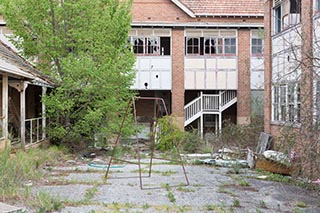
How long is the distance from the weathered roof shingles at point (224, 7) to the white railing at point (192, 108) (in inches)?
209

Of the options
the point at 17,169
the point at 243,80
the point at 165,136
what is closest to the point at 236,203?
the point at 17,169

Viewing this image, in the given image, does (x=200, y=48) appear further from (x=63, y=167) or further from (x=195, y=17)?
(x=63, y=167)

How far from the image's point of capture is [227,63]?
86.9ft

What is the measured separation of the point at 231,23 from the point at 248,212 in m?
19.5

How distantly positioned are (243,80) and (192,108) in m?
3.56

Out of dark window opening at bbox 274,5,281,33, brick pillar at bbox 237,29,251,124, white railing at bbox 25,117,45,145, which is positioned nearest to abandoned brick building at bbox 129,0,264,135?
brick pillar at bbox 237,29,251,124

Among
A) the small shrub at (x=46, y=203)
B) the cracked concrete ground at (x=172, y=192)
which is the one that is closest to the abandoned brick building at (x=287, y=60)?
the cracked concrete ground at (x=172, y=192)

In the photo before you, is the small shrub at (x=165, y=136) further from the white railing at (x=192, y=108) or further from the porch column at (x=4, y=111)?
the porch column at (x=4, y=111)

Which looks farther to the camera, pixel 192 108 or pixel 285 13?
pixel 192 108

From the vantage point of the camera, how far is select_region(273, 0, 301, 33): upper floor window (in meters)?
15.0

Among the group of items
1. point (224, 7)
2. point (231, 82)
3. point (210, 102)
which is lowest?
point (210, 102)

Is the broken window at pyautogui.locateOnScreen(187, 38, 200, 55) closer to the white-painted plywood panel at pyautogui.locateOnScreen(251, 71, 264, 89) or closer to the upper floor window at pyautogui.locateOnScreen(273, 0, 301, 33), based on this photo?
the white-painted plywood panel at pyautogui.locateOnScreen(251, 71, 264, 89)

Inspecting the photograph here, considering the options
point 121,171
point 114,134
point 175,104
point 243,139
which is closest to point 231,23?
point 175,104

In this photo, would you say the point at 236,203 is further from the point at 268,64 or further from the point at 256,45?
the point at 256,45
